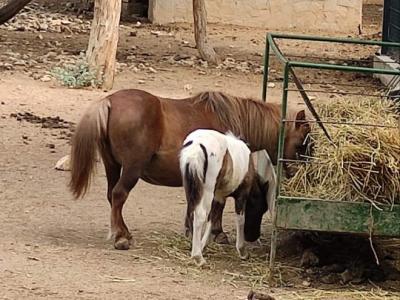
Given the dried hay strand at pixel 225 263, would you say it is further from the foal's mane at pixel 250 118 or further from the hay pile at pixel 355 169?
the foal's mane at pixel 250 118

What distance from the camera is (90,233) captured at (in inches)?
272

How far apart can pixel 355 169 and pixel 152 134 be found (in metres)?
1.39

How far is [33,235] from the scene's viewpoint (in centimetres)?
669

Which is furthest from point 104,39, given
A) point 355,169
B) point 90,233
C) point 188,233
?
point 355,169

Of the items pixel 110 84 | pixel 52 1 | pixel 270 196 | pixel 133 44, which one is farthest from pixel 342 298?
pixel 52 1

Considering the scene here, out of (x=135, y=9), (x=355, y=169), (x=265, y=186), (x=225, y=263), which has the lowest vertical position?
(x=225, y=263)

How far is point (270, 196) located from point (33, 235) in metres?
1.54

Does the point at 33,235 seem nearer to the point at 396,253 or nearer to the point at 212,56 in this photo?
the point at 396,253

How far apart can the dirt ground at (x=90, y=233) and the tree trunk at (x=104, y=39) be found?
0.29m

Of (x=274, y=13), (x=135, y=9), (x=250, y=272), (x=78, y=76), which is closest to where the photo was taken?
(x=250, y=272)

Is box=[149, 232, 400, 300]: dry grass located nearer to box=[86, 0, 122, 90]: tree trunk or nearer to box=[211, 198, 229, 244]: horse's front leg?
box=[211, 198, 229, 244]: horse's front leg

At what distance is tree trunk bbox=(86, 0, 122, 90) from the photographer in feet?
41.1

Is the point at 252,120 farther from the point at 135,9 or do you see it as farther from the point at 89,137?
the point at 135,9

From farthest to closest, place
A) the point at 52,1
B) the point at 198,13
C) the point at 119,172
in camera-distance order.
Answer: the point at 52,1, the point at 198,13, the point at 119,172
